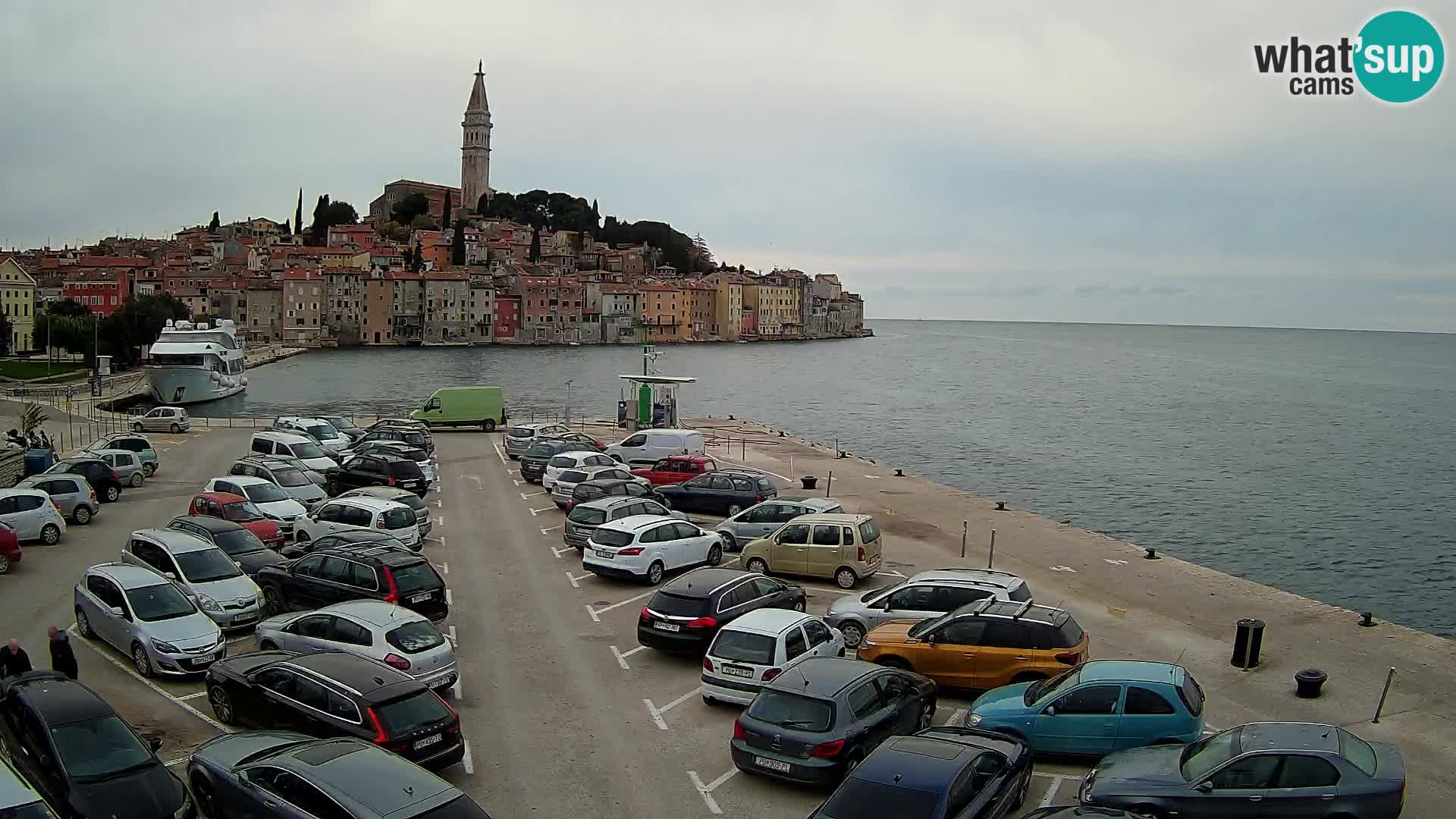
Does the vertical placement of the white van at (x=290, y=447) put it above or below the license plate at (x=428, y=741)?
above

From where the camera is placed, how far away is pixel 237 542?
58.5 feet

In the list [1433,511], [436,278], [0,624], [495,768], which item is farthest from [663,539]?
[436,278]

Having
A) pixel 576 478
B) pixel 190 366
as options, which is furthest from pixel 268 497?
Answer: pixel 190 366

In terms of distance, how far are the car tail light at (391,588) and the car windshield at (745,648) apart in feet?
16.7

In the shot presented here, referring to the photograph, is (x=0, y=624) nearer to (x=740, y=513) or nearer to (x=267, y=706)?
(x=267, y=706)

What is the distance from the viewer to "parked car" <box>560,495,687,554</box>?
2061 cm

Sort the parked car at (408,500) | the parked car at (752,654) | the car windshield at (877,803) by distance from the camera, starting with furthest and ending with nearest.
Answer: the parked car at (408,500) → the parked car at (752,654) → the car windshield at (877,803)

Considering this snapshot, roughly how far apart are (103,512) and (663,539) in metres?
14.1

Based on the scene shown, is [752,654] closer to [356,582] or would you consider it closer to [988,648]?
[988,648]

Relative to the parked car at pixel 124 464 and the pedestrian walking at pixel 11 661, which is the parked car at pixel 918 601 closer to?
the pedestrian walking at pixel 11 661

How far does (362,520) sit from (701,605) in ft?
29.2

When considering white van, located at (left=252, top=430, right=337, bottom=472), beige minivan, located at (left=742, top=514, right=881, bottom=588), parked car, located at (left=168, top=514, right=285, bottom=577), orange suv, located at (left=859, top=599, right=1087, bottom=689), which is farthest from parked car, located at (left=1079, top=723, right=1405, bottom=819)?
white van, located at (left=252, top=430, right=337, bottom=472)

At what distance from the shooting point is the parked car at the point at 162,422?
40844 mm

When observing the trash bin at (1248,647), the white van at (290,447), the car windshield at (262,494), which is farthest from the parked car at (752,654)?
the white van at (290,447)
